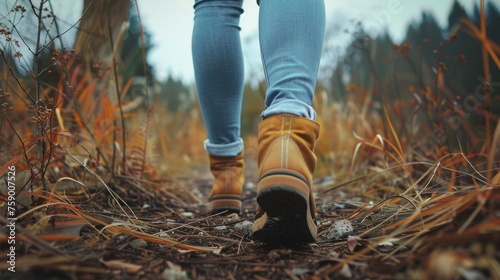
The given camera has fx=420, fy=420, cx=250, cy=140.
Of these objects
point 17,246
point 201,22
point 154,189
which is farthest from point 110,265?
point 154,189

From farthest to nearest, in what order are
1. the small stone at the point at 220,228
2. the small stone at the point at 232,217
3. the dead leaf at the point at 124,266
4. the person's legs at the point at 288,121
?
the small stone at the point at 232,217 < the small stone at the point at 220,228 < the person's legs at the point at 288,121 < the dead leaf at the point at 124,266

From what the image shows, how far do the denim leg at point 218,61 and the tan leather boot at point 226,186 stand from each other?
0.35ft

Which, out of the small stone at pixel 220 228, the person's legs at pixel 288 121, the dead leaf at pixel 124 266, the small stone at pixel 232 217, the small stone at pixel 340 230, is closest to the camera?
the dead leaf at pixel 124 266

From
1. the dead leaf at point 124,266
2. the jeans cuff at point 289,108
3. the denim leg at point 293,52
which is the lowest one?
the dead leaf at point 124,266

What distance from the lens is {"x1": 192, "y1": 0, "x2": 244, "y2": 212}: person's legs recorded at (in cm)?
113

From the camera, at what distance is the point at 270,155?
813 mm

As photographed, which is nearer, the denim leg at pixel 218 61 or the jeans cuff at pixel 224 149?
the denim leg at pixel 218 61

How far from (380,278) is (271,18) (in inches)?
22.0

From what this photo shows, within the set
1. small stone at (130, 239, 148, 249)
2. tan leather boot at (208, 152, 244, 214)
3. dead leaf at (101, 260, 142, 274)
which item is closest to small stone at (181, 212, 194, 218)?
tan leather boot at (208, 152, 244, 214)

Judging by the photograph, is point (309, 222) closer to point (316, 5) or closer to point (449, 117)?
point (316, 5)

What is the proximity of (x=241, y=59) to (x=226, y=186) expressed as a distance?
38 centimetres

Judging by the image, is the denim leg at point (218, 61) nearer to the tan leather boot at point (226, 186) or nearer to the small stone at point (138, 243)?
the tan leather boot at point (226, 186)

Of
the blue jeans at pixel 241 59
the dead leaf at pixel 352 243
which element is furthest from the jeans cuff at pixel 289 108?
the dead leaf at pixel 352 243

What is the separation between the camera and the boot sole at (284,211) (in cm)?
74
